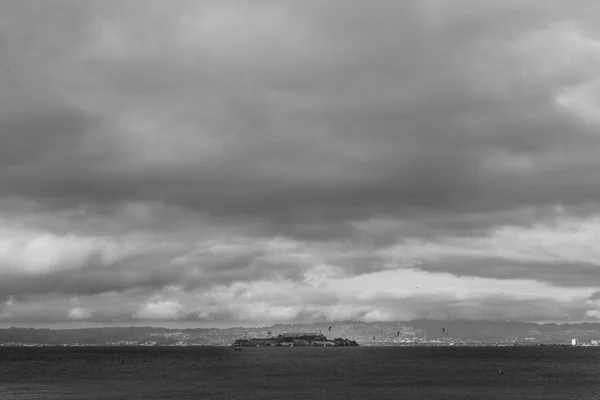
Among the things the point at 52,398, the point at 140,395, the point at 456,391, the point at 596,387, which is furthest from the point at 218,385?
the point at 596,387

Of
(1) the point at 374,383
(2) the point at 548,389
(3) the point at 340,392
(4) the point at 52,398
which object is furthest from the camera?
(1) the point at 374,383

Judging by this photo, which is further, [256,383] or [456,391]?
[256,383]

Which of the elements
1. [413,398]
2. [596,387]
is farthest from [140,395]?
[596,387]

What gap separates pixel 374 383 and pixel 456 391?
106ft

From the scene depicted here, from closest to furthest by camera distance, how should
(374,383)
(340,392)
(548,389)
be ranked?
(340,392) → (548,389) → (374,383)

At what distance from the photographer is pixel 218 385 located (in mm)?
192750

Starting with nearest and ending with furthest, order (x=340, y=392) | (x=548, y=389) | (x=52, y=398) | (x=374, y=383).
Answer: (x=52, y=398)
(x=340, y=392)
(x=548, y=389)
(x=374, y=383)

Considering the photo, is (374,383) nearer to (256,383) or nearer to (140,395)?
(256,383)

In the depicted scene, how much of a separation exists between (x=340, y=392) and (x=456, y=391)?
31160mm

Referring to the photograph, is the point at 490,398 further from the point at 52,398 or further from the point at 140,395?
the point at 52,398

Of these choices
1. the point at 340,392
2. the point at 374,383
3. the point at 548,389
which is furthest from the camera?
the point at 374,383

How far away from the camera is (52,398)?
15250 cm

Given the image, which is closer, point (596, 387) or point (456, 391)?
point (456, 391)

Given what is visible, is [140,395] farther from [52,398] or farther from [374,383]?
[374,383]
